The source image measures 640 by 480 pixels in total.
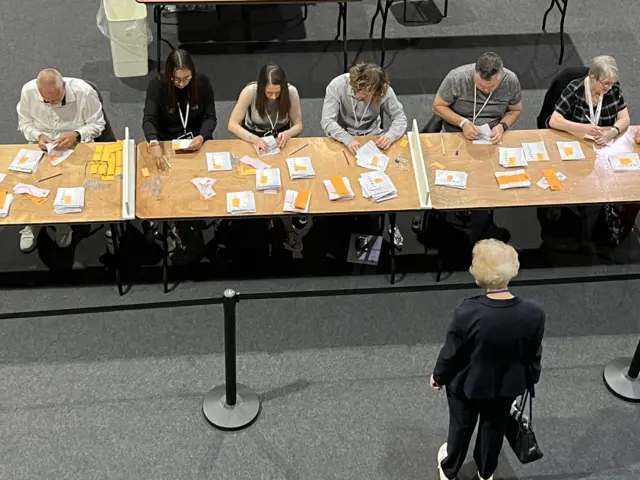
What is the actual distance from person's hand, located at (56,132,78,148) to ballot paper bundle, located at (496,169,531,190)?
2.38 metres

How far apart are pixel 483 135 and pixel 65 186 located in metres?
2.38

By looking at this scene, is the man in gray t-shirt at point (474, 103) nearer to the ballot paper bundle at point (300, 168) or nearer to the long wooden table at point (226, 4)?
the ballot paper bundle at point (300, 168)

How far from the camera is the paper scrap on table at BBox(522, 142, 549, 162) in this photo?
4.82 m

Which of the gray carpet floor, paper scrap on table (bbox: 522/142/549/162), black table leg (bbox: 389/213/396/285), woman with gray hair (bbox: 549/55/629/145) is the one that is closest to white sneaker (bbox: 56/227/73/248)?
the gray carpet floor

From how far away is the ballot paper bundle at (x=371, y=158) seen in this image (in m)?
4.74

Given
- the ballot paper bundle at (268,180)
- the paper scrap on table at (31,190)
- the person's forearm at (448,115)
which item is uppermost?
the person's forearm at (448,115)

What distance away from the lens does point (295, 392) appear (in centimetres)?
445

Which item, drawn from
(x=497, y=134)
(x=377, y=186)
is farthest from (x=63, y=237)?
(x=497, y=134)

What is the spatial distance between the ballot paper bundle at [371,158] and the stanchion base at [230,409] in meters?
1.41

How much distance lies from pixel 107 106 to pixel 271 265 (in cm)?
196

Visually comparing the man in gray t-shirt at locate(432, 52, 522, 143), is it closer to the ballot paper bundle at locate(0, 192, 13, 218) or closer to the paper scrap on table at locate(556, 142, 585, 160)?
the paper scrap on table at locate(556, 142, 585, 160)

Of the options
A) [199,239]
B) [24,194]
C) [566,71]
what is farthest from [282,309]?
[566,71]

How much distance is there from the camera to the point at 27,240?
16.6 feet

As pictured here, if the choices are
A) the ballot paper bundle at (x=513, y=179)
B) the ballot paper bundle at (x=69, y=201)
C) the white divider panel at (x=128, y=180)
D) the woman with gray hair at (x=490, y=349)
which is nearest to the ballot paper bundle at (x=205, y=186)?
the white divider panel at (x=128, y=180)
